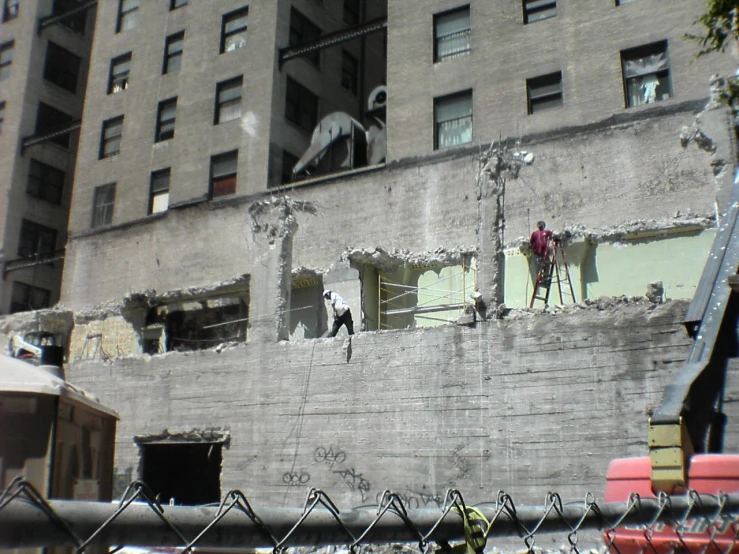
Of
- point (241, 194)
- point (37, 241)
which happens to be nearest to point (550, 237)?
point (241, 194)

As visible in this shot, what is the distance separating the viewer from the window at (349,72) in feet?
90.7

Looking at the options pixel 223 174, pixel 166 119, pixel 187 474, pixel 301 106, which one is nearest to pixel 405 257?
pixel 223 174

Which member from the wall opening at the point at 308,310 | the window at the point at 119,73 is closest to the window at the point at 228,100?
the window at the point at 119,73

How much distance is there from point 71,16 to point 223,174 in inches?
522

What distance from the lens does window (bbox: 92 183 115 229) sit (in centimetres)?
2639

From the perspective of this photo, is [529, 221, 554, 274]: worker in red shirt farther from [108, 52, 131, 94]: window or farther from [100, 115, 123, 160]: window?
[108, 52, 131, 94]: window

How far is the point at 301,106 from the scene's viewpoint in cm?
2528

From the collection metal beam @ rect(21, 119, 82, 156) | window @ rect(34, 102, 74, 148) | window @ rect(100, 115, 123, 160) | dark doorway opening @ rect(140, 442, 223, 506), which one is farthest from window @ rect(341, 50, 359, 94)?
dark doorway opening @ rect(140, 442, 223, 506)

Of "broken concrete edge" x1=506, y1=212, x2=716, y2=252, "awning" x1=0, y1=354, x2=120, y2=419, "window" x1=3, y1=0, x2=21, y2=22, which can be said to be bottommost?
"awning" x1=0, y1=354, x2=120, y2=419

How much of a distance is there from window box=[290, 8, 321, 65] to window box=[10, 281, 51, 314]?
14960 millimetres

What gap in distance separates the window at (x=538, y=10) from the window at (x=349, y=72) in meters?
8.68

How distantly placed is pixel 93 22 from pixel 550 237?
88.1ft

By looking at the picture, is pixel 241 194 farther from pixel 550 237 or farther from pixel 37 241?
pixel 37 241

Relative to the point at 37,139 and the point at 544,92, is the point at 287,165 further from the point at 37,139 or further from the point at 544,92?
the point at 37,139
